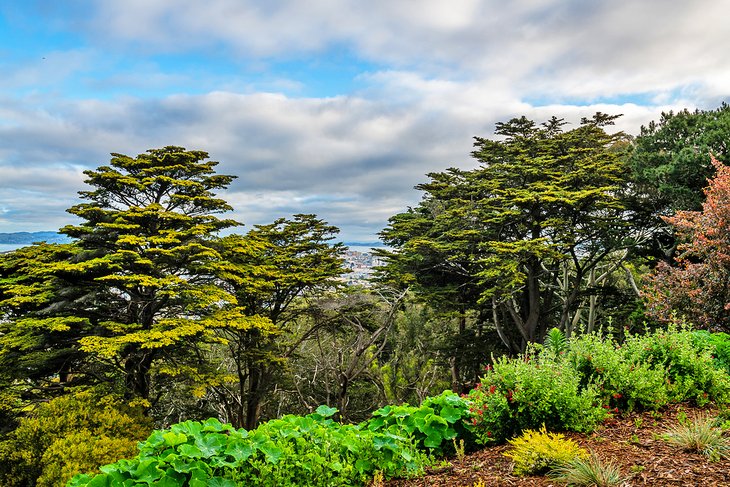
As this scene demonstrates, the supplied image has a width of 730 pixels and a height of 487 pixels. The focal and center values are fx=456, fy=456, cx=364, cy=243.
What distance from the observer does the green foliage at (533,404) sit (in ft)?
12.0

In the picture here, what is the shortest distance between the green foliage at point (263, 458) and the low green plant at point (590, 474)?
105cm

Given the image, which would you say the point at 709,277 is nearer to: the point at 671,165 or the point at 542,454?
the point at 671,165

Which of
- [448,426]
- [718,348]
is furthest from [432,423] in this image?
[718,348]

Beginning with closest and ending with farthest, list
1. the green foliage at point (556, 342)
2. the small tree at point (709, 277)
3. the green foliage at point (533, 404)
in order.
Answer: the green foliage at point (533, 404)
the green foliage at point (556, 342)
the small tree at point (709, 277)

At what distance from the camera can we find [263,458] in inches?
122

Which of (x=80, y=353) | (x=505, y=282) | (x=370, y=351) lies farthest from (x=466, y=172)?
(x=80, y=353)

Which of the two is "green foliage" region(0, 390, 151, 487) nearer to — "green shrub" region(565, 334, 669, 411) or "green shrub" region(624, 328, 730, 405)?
"green shrub" region(565, 334, 669, 411)

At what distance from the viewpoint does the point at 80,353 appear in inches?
467

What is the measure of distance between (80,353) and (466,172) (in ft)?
47.4

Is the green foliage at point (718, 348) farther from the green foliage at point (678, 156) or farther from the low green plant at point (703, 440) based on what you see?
the green foliage at point (678, 156)

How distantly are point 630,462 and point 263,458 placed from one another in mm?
2482

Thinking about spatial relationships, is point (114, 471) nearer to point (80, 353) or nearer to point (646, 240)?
point (80, 353)

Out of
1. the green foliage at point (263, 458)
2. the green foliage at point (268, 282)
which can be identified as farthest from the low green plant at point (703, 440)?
the green foliage at point (268, 282)

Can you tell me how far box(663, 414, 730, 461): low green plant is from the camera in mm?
3032
